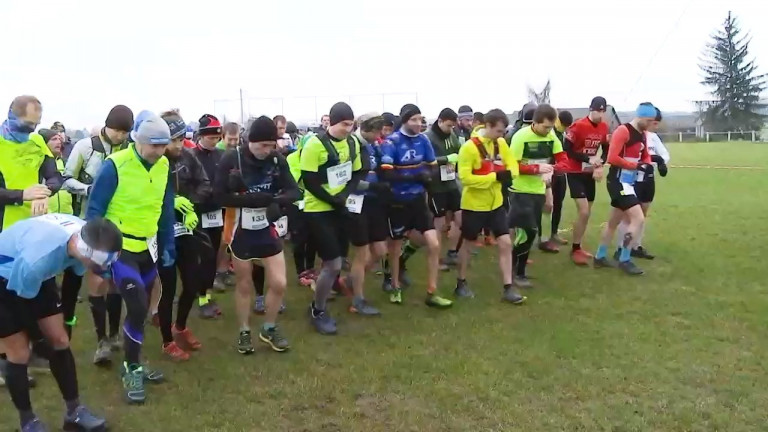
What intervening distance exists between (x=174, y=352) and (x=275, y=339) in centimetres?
81

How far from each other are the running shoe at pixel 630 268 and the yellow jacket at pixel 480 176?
2.04 metres

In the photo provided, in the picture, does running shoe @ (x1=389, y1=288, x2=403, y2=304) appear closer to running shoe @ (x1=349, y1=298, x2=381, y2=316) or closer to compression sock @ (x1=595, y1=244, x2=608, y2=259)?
running shoe @ (x1=349, y1=298, x2=381, y2=316)

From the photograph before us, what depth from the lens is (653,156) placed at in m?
8.83

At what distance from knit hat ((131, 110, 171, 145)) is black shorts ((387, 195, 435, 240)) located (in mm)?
2765

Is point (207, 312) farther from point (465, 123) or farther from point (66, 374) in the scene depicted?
point (465, 123)

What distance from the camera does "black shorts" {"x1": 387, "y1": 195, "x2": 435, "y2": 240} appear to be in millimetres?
6918

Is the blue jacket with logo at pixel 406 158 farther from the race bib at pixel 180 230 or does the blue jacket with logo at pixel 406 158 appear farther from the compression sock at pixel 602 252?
the compression sock at pixel 602 252

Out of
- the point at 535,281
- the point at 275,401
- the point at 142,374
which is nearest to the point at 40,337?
the point at 142,374

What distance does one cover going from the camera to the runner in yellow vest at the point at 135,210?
180 inches

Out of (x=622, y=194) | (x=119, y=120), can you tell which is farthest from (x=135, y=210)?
(x=622, y=194)

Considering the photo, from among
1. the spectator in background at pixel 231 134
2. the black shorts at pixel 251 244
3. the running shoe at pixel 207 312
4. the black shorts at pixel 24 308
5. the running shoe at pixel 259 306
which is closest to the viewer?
the black shorts at pixel 24 308

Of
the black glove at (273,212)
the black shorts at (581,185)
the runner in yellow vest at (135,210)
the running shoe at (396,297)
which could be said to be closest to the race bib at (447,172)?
the running shoe at (396,297)

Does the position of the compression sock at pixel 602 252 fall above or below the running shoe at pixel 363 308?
above

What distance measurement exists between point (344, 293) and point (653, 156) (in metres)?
4.39
